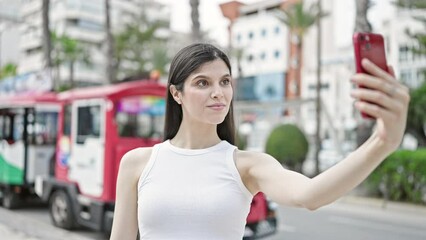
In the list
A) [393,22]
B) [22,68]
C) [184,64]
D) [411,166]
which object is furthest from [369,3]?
[22,68]

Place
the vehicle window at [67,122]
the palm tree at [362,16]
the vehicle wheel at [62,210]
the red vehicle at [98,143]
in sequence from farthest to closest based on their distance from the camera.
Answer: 1. the palm tree at [362,16]
2. the vehicle window at [67,122]
3. the vehicle wheel at [62,210]
4. the red vehicle at [98,143]

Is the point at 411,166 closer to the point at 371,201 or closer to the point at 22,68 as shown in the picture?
the point at 371,201

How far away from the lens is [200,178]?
1646 mm

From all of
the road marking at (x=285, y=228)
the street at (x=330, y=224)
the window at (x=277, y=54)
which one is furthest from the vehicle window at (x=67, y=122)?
the window at (x=277, y=54)

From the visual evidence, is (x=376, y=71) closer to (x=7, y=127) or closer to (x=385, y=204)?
(x=7, y=127)

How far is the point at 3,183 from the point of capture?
427 inches

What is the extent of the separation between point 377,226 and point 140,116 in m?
5.59

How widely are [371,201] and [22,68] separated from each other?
6092 centimetres

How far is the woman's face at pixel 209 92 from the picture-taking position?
171 centimetres

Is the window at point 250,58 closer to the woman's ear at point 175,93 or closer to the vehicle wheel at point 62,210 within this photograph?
the vehicle wheel at point 62,210

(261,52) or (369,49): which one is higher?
(261,52)

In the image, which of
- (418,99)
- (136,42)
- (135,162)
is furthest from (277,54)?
(135,162)

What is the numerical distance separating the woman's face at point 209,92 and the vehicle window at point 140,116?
605cm

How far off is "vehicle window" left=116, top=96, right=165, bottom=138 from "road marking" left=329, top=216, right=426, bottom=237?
4926 mm
